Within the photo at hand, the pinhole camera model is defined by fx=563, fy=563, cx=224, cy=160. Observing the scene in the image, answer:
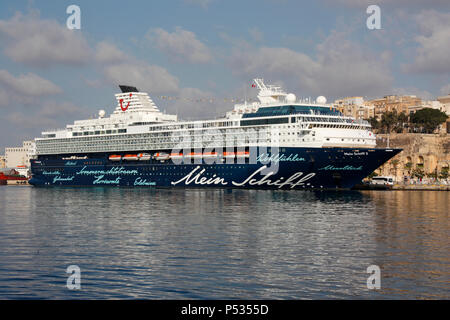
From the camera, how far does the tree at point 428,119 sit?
140 m

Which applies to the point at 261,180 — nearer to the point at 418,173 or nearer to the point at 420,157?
the point at 418,173

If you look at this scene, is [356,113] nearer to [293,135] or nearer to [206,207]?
[293,135]

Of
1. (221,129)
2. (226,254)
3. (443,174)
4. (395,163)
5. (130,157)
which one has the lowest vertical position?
(226,254)

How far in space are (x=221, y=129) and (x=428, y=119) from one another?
7765cm

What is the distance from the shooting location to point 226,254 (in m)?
27.1

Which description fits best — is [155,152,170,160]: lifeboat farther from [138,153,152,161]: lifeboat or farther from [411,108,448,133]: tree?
[411,108,448,133]: tree

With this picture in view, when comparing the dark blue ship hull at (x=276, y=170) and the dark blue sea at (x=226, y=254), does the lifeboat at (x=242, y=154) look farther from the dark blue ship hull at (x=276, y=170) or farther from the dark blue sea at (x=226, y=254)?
the dark blue sea at (x=226, y=254)

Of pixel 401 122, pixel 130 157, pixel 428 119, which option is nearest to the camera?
pixel 130 157

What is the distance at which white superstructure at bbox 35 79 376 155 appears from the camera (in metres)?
73.4

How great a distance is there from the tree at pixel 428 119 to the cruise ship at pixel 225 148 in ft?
209

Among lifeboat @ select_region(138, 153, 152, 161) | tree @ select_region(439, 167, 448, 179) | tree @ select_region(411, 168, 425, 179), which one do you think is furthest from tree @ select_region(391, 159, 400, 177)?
lifeboat @ select_region(138, 153, 152, 161)

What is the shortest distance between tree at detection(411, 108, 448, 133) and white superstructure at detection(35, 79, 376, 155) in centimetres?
6701

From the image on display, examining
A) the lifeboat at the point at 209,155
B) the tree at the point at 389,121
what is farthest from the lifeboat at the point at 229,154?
the tree at the point at 389,121

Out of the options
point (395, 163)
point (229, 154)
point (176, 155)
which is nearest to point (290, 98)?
point (229, 154)
